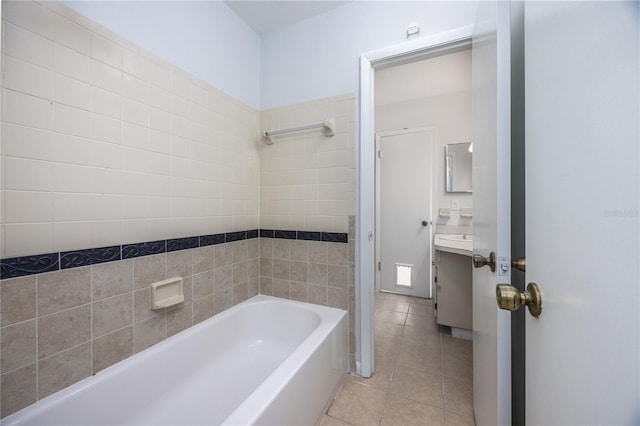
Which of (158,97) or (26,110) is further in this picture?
(158,97)

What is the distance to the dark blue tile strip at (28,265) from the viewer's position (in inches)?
30.1

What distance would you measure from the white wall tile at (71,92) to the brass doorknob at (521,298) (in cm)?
151

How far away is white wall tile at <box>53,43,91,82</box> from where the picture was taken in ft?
2.85

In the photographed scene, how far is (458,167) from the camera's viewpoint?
260cm

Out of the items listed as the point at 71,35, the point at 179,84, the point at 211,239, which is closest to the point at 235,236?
the point at 211,239

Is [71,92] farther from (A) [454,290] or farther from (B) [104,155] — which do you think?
(A) [454,290]

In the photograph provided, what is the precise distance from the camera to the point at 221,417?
1.11 meters

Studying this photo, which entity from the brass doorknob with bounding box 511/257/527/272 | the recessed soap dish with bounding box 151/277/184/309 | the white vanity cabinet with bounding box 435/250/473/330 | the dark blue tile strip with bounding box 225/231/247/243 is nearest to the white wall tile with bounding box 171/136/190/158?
the dark blue tile strip with bounding box 225/231/247/243

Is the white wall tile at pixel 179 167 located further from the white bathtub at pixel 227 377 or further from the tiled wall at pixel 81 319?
the white bathtub at pixel 227 377

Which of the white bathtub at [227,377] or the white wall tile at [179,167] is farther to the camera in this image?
the white wall tile at [179,167]

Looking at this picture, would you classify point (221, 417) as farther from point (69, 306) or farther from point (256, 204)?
point (256, 204)

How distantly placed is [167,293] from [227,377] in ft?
1.95

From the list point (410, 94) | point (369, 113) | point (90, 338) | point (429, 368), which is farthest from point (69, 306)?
point (410, 94)

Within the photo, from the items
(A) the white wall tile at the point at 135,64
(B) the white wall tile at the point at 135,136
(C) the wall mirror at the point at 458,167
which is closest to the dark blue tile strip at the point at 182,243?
(B) the white wall tile at the point at 135,136
